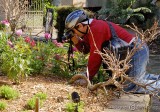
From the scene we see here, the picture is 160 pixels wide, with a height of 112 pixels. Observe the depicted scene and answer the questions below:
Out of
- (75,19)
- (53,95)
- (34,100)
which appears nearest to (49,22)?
(75,19)

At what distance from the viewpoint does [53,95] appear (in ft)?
14.9

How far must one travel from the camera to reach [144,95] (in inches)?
194

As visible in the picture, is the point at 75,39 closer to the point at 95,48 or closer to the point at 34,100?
the point at 95,48

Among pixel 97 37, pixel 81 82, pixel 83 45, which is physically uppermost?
pixel 97 37

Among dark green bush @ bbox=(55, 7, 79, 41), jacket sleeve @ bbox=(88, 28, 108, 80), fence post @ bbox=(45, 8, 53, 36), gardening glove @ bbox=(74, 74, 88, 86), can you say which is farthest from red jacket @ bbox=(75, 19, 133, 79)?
dark green bush @ bbox=(55, 7, 79, 41)

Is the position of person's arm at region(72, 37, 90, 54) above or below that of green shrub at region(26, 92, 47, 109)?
above

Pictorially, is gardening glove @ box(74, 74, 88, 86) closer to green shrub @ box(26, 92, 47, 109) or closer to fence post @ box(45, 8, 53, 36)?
green shrub @ box(26, 92, 47, 109)

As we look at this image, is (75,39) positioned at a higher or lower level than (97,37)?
lower

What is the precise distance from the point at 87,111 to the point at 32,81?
1.30 meters

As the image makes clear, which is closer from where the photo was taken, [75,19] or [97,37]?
[97,37]

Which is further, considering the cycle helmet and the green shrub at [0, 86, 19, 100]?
the cycle helmet

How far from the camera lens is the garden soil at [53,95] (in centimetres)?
415

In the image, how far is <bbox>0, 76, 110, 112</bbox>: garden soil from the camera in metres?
4.15

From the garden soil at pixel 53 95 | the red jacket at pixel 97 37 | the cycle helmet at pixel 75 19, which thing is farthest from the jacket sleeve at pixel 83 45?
the garden soil at pixel 53 95
